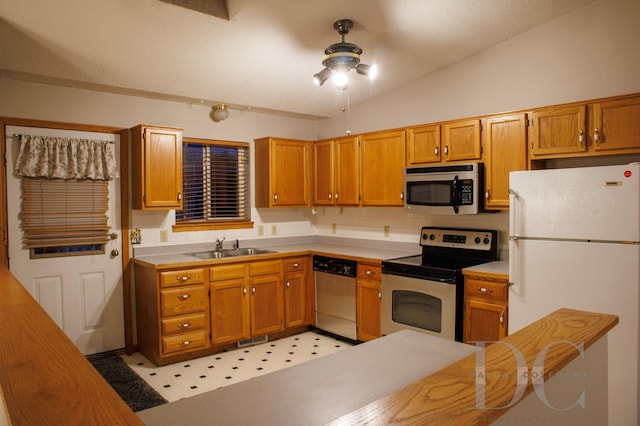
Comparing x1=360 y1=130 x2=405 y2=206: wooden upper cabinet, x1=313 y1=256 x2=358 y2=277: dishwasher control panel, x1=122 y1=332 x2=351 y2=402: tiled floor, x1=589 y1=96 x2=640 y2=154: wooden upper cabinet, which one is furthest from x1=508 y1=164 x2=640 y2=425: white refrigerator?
x1=122 y1=332 x2=351 y2=402: tiled floor

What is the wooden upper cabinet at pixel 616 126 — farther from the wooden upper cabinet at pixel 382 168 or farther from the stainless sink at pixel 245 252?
the stainless sink at pixel 245 252

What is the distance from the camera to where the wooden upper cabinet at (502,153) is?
11.3 feet

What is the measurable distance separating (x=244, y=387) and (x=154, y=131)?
11.0 feet

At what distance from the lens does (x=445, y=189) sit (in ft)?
12.5

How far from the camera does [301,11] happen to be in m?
3.06

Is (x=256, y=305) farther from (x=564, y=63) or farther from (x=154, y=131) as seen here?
(x=564, y=63)

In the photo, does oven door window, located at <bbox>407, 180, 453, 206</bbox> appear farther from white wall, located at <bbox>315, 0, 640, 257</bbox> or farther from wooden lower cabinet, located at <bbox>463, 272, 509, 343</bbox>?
wooden lower cabinet, located at <bbox>463, 272, 509, 343</bbox>

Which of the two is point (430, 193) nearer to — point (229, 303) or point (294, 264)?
point (294, 264)

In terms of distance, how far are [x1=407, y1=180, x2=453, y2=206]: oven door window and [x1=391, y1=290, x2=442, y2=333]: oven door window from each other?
2.71 feet

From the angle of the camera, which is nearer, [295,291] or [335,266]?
[335,266]

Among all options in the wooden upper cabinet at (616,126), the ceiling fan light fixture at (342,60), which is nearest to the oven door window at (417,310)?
the wooden upper cabinet at (616,126)

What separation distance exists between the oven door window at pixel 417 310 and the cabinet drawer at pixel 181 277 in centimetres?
178

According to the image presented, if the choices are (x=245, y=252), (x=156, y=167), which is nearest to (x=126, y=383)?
(x=245, y=252)

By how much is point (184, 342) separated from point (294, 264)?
1.36 m
